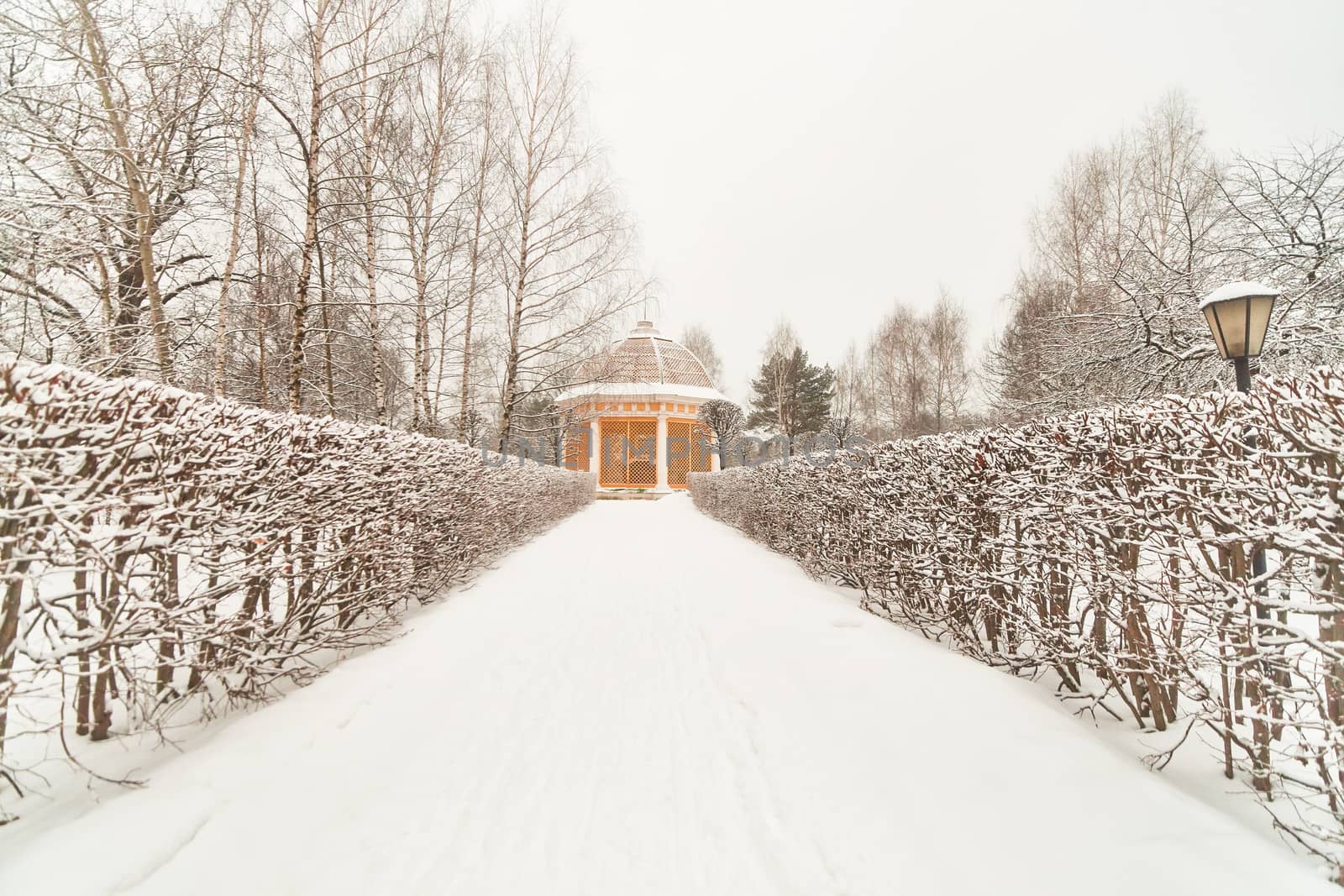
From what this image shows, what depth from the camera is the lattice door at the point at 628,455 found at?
24625mm

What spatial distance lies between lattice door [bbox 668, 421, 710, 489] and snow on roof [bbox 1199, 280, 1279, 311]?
852 inches

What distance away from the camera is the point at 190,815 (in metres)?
1.73

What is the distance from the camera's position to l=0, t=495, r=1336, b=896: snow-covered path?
5.07 ft

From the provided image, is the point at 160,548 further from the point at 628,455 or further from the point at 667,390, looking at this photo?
the point at 628,455

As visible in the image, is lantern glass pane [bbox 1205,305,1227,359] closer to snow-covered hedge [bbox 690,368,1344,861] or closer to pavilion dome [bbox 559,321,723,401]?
snow-covered hedge [bbox 690,368,1344,861]

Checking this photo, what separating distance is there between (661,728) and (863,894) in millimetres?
1213

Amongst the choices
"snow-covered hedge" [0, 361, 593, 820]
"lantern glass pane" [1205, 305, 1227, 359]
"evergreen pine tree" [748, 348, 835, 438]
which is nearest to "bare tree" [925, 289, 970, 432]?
"evergreen pine tree" [748, 348, 835, 438]

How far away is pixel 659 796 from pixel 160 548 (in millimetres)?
2242

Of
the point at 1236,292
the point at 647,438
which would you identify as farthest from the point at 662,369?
the point at 1236,292

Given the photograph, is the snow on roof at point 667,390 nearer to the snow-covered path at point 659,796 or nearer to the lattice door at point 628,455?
the lattice door at point 628,455

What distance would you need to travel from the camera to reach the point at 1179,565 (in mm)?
2018

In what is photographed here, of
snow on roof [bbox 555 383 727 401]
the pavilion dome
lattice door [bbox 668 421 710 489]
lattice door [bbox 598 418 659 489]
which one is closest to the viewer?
snow on roof [bbox 555 383 727 401]

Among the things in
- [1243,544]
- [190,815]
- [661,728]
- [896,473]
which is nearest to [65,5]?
[190,815]

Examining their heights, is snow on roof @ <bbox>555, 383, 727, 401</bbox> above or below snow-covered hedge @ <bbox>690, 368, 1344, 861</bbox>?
above
